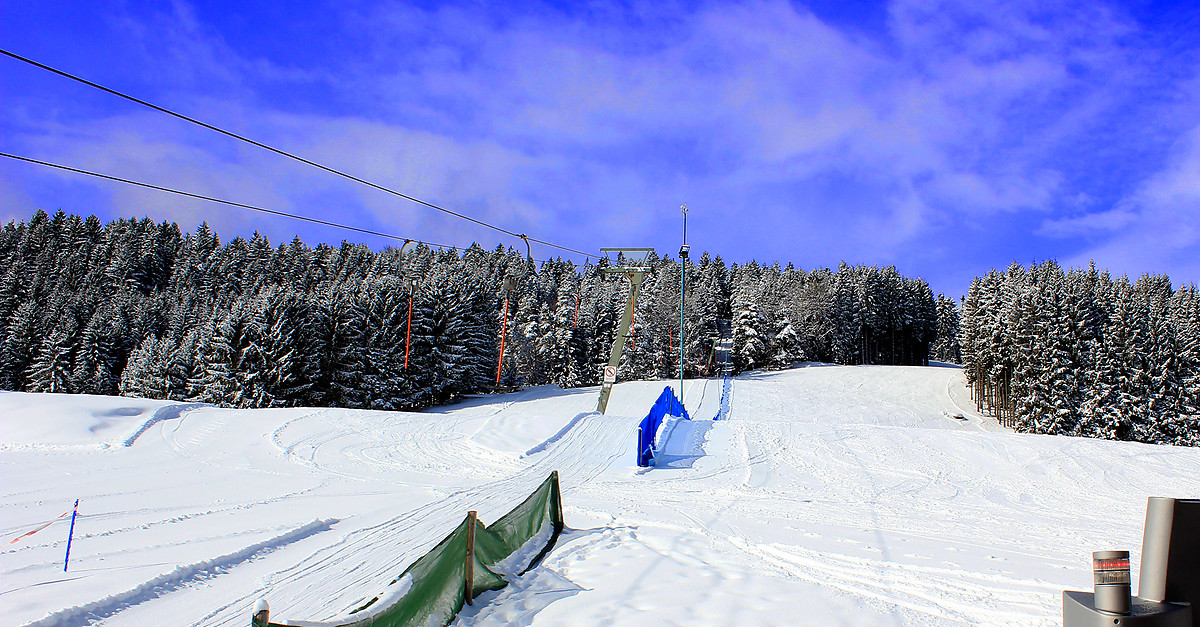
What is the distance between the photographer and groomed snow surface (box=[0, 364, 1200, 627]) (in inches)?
258

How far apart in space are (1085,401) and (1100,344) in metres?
4.26

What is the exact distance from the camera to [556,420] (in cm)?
2261

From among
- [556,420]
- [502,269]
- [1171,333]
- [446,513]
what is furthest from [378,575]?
[502,269]

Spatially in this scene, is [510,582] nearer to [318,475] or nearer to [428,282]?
[318,475]

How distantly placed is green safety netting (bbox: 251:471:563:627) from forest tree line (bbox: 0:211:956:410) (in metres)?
23.8

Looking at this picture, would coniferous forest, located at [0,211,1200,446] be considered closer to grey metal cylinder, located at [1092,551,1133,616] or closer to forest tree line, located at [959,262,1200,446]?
forest tree line, located at [959,262,1200,446]

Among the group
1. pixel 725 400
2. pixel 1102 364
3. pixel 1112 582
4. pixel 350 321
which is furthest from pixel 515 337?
pixel 1112 582

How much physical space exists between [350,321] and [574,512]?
3803 cm

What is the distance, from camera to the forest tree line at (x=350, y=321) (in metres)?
42.2

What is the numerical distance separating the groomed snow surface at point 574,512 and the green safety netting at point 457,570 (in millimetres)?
256

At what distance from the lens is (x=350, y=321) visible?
4469cm

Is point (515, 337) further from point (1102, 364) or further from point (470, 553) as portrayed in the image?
point (470, 553)

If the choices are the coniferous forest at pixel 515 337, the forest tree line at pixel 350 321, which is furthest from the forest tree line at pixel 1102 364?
the forest tree line at pixel 350 321

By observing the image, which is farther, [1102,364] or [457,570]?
[1102,364]
